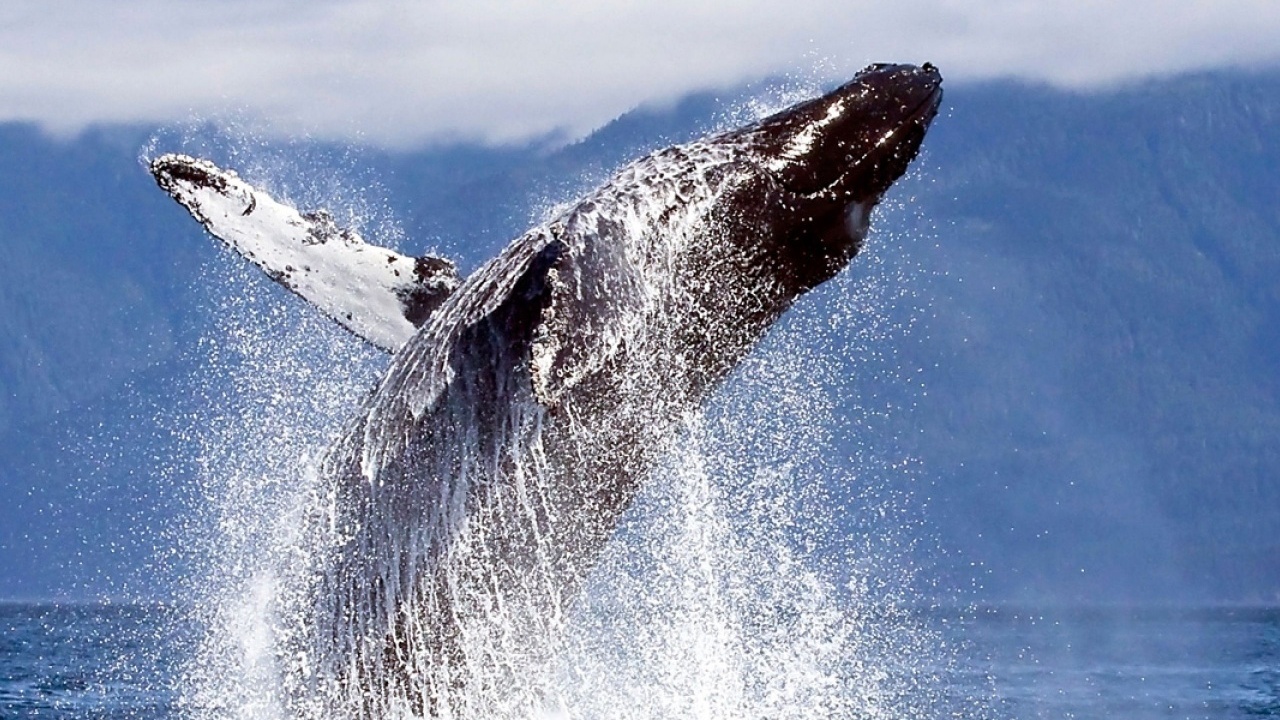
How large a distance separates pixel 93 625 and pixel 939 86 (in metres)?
105

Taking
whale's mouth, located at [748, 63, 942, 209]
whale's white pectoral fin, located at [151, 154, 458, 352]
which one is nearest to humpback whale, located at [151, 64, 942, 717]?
whale's mouth, located at [748, 63, 942, 209]

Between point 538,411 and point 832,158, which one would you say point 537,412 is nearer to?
point 538,411

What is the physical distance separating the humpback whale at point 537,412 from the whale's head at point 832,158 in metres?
0.01

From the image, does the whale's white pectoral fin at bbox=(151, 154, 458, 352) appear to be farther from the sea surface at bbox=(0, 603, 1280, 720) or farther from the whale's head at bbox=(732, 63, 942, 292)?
the sea surface at bbox=(0, 603, 1280, 720)

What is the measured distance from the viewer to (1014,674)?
57562mm

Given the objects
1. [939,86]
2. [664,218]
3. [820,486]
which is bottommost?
[664,218]

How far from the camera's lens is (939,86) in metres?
10.0

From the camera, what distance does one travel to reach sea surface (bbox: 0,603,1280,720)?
37344mm

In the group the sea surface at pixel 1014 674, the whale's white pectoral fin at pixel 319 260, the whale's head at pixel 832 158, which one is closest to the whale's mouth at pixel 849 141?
the whale's head at pixel 832 158

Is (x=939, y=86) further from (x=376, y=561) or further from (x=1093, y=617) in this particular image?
(x=1093, y=617)

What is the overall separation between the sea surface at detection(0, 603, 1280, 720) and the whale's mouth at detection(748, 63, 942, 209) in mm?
21952

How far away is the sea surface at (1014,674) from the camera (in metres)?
37.3

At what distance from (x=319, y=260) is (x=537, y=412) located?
2720 mm

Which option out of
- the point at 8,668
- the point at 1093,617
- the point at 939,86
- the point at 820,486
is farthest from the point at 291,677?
the point at 820,486
